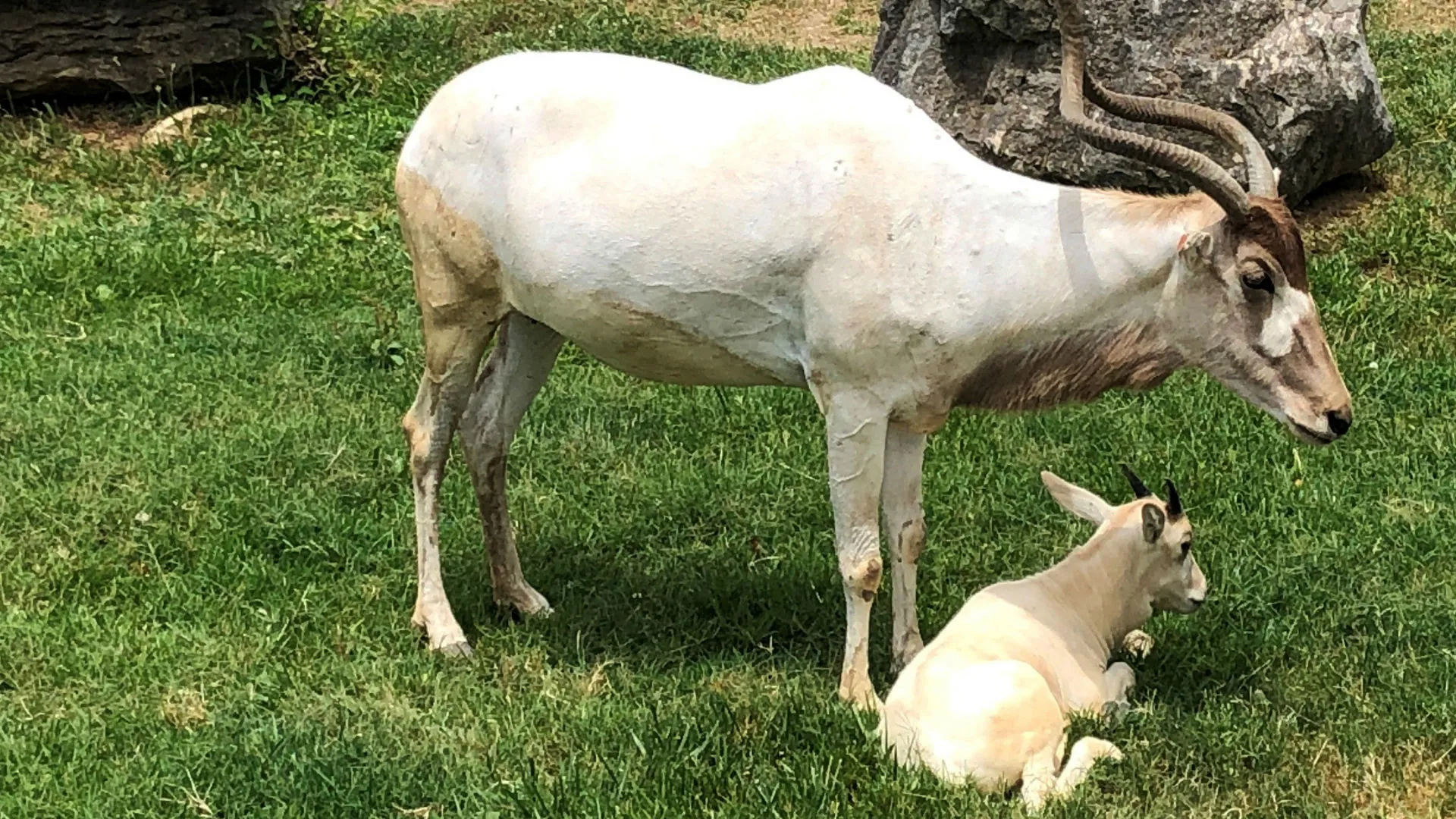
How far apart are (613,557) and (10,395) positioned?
2.86 meters

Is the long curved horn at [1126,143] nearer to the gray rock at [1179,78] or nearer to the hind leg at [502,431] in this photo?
the hind leg at [502,431]

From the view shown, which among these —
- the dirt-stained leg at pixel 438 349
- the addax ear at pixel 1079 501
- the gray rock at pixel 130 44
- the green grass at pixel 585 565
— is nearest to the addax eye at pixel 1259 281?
the addax ear at pixel 1079 501

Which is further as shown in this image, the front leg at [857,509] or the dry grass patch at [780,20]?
the dry grass patch at [780,20]

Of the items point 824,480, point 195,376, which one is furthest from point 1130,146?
point 195,376

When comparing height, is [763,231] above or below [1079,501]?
above

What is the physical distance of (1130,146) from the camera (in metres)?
4.55

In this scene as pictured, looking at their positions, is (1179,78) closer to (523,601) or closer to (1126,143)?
(1126,143)

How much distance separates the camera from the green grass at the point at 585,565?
4.46 m

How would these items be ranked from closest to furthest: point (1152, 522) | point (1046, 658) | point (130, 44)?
point (1046, 658), point (1152, 522), point (130, 44)

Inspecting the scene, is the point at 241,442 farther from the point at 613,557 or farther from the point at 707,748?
the point at 707,748

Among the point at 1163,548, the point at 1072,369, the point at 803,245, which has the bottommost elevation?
the point at 1163,548

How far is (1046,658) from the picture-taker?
4.68m

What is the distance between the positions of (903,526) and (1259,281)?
4.16 feet

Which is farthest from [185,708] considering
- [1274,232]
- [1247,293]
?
[1274,232]
